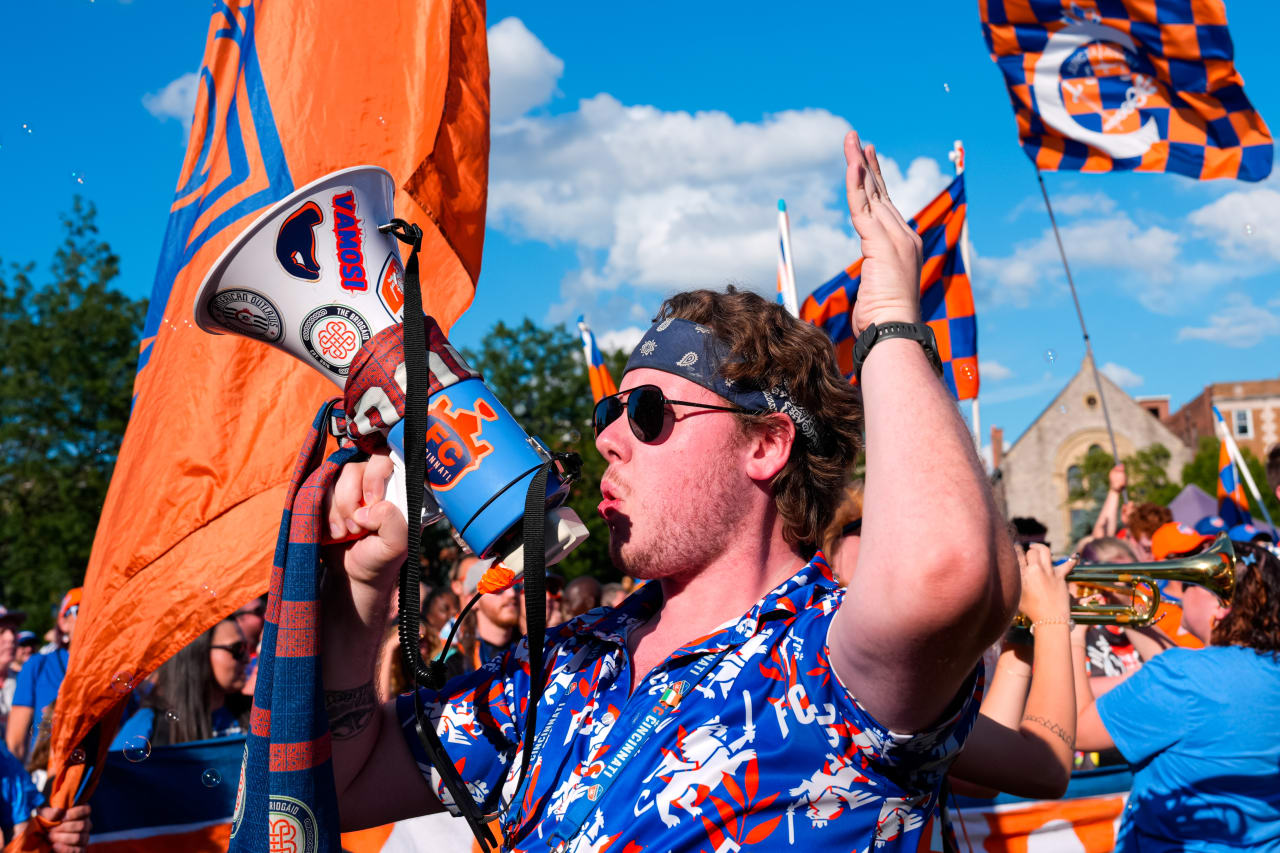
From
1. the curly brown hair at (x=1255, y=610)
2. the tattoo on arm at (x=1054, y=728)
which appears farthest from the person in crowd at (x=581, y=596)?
the tattoo on arm at (x=1054, y=728)

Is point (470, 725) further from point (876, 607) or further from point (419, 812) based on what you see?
point (876, 607)

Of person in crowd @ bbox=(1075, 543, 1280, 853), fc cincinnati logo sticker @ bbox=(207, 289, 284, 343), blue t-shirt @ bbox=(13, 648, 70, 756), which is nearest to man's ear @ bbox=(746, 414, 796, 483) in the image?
fc cincinnati logo sticker @ bbox=(207, 289, 284, 343)

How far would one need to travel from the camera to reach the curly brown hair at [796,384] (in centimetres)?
202

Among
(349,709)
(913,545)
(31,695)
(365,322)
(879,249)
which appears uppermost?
(365,322)

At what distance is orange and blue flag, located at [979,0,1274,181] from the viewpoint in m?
6.48

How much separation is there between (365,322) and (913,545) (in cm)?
112

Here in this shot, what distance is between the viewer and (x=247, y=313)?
1.88 m

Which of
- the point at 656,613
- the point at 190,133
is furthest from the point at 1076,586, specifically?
the point at 190,133

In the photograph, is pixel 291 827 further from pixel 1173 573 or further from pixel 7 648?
pixel 7 648

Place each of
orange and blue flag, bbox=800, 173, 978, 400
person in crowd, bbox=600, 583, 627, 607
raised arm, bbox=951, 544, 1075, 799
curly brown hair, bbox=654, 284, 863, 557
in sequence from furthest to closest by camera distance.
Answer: person in crowd, bbox=600, 583, 627, 607
orange and blue flag, bbox=800, 173, 978, 400
raised arm, bbox=951, 544, 1075, 799
curly brown hair, bbox=654, 284, 863, 557

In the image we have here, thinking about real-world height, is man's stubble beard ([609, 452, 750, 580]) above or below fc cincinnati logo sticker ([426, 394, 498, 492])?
below

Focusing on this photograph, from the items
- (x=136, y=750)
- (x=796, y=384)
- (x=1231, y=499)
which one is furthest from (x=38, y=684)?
(x=1231, y=499)

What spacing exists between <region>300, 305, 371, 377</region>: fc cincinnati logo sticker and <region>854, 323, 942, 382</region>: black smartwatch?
0.95m

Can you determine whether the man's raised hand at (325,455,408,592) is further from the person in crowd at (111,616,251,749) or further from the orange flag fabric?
the person in crowd at (111,616,251,749)
